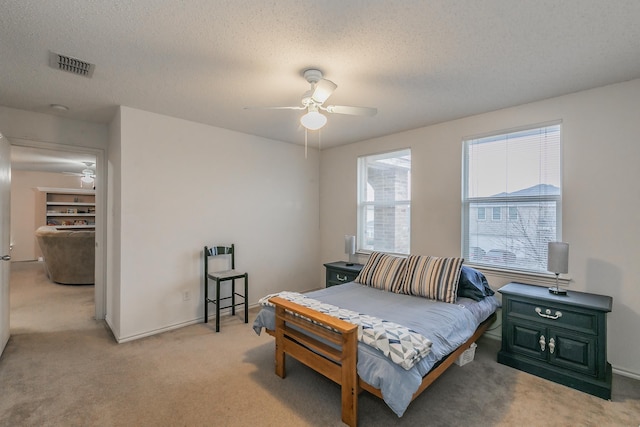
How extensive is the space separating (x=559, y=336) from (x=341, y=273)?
232 cm

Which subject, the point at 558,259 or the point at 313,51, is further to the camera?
the point at 558,259

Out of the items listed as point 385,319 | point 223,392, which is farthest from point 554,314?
point 223,392

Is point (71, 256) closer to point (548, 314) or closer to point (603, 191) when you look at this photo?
point (548, 314)

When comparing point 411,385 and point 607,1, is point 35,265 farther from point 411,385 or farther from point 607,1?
point 607,1

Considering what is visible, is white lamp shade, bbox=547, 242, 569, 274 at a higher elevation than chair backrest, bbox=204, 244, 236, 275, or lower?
higher

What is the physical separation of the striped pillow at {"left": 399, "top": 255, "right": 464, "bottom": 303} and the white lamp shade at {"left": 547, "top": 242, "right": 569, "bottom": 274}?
2.32ft

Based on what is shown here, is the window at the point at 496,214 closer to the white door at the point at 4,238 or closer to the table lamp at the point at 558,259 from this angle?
the table lamp at the point at 558,259

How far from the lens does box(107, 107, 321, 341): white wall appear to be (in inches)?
124

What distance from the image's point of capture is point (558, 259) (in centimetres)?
250

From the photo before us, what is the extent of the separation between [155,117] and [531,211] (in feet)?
13.7

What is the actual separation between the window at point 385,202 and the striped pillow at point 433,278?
999mm

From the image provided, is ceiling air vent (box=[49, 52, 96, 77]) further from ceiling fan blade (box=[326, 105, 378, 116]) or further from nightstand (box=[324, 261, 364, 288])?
nightstand (box=[324, 261, 364, 288])

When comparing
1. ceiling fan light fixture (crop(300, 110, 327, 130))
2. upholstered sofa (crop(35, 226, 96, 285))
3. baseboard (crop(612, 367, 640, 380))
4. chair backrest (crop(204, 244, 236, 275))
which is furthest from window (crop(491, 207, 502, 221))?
upholstered sofa (crop(35, 226, 96, 285))

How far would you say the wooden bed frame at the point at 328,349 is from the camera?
188 centimetres
